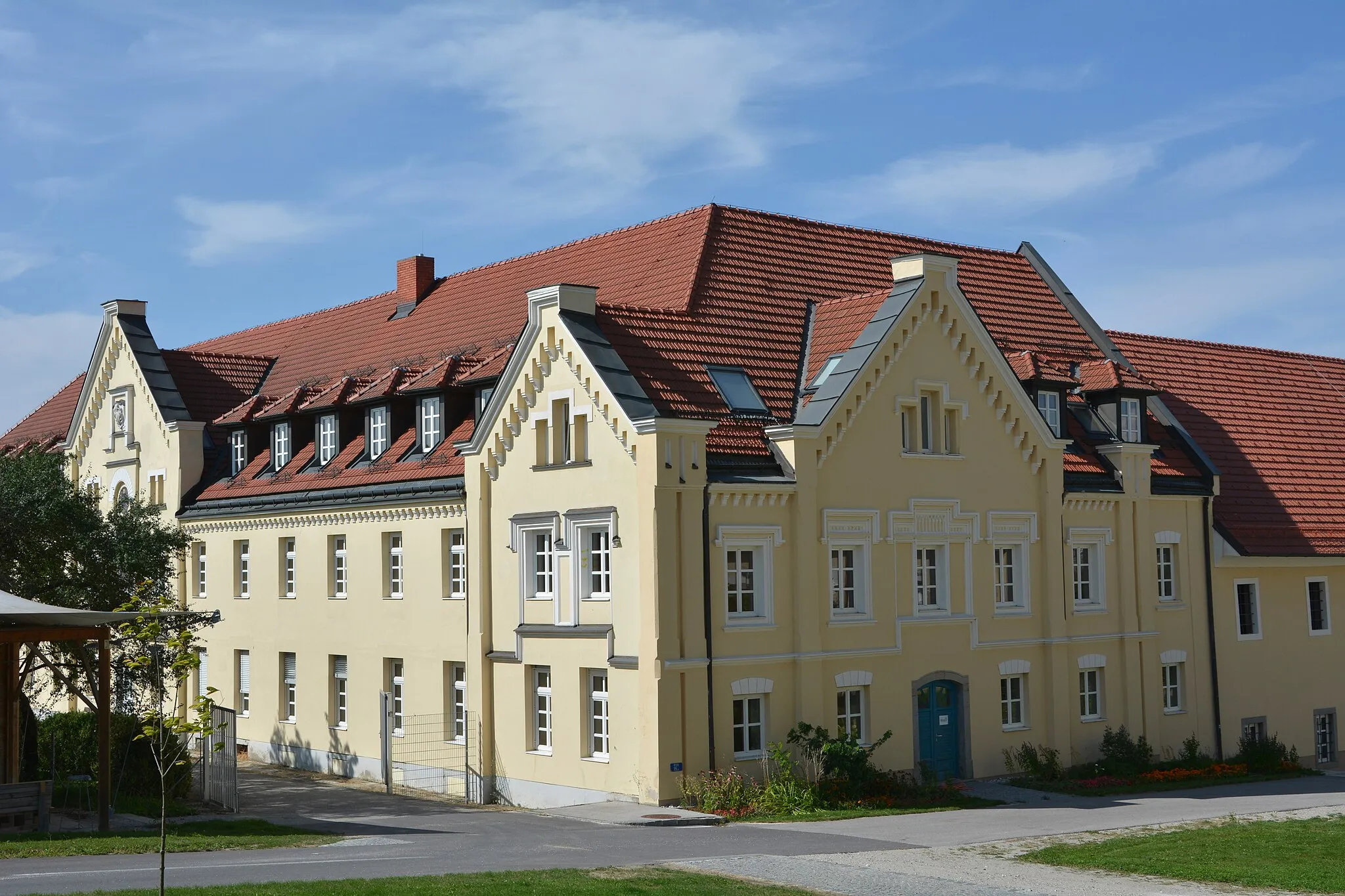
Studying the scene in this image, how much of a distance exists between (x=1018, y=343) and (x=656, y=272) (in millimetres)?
9726

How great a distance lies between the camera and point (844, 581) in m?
30.6

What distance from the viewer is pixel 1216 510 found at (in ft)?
123

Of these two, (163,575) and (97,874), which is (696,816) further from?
(163,575)

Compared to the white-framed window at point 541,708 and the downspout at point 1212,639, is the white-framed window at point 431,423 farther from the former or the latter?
the downspout at point 1212,639

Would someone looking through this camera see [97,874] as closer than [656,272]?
Yes

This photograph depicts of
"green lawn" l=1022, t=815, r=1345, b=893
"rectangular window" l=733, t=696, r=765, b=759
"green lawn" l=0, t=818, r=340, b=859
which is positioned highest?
"rectangular window" l=733, t=696, r=765, b=759

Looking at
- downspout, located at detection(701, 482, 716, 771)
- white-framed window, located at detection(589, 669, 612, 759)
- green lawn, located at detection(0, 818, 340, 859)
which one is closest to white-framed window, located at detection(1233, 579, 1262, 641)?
downspout, located at detection(701, 482, 716, 771)

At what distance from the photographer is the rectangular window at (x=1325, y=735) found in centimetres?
3844

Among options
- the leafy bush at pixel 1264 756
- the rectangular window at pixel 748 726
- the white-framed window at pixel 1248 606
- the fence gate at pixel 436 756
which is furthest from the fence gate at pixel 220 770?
the white-framed window at pixel 1248 606

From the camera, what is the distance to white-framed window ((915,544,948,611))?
31.9 meters

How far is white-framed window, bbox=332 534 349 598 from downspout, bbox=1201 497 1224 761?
20.9 metres

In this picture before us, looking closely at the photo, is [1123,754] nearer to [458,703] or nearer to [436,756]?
[458,703]

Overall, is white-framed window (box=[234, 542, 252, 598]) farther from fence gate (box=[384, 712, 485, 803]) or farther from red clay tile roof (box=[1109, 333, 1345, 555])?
red clay tile roof (box=[1109, 333, 1345, 555])

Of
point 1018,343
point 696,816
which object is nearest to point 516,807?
point 696,816
